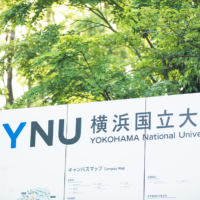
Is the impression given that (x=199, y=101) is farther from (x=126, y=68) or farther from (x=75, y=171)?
(x=126, y=68)

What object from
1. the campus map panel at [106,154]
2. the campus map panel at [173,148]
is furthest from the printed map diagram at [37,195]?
the campus map panel at [173,148]

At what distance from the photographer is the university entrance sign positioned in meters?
4.75

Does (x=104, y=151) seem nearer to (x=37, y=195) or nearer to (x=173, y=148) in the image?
(x=173, y=148)

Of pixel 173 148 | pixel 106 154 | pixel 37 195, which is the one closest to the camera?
pixel 173 148

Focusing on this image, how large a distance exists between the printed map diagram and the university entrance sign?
2 centimetres

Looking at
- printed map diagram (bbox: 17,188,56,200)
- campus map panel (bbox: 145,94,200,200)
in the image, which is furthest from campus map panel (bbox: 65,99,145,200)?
printed map diagram (bbox: 17,188,56,200)

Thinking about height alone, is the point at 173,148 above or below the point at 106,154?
above

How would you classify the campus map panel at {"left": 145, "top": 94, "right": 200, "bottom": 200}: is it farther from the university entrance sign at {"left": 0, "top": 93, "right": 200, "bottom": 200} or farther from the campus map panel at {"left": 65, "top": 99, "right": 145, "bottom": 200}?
the campus map panel at {"left": 65, "top": 99, "right": 145, "bottom": 200}

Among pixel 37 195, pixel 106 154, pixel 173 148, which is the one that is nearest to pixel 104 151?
pixel 106 154

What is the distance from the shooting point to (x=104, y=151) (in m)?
5.27

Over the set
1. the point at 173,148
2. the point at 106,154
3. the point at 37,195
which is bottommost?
the point at 37,195

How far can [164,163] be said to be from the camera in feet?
15.8

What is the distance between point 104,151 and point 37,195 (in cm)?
138

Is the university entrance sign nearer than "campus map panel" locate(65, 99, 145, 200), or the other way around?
the university entrance sign
